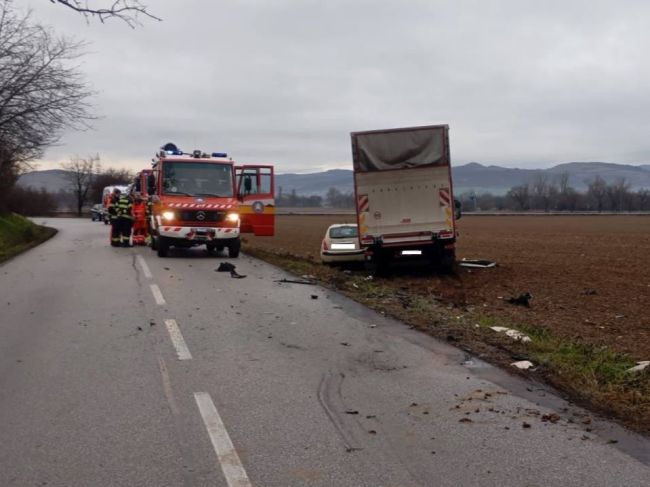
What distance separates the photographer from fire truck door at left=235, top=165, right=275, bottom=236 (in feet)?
65.2

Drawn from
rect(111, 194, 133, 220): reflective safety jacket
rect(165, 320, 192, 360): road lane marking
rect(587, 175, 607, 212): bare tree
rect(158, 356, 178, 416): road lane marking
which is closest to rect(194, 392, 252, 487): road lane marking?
rect(158, 356, 178, 416): road lane marking

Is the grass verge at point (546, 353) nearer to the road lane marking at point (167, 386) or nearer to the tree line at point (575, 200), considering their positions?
the road lane marking at point (167, 386)

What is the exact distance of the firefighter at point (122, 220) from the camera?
22.7m

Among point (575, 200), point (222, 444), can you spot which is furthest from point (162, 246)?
point (575, 200)

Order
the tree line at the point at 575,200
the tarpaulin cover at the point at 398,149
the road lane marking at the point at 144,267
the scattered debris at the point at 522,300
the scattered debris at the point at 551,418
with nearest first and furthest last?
1. the scattered debris at the point at 551,418
2. the scattered debris at the point at 522,300
3. the road lane marking at the point at 144,267
4. the tarpaulin cover at the point at 398,149
5. the tree line at the point at 575,200

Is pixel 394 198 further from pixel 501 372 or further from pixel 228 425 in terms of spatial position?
pixel 228 425

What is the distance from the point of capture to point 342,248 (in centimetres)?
1752

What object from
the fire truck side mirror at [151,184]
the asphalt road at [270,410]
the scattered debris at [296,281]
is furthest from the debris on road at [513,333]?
the fire truck side mirror at [151,184]

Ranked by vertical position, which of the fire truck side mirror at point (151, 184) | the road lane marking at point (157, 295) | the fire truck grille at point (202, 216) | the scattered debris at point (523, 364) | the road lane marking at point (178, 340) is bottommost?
the scattered debris at point (523, 364)

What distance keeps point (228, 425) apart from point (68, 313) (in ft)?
18.9

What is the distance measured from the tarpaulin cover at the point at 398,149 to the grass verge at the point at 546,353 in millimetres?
4153

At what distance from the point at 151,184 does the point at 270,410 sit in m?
15.7

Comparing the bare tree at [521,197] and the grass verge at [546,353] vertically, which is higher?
the bare tree at [521,197]

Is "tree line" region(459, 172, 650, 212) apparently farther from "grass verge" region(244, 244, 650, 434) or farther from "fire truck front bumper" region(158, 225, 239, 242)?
"grass verge" region(244, 244, 650, 434)
